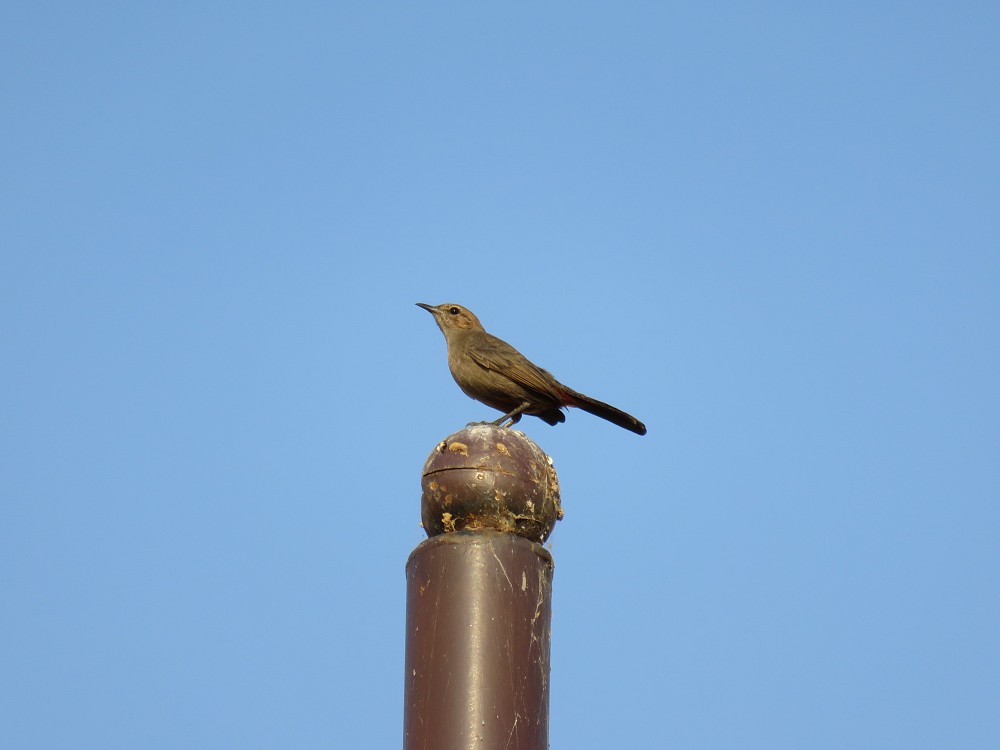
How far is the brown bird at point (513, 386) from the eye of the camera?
10.4 metres

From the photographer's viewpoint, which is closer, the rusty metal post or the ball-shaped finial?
the rusty metal post

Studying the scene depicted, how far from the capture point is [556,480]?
19.6ft

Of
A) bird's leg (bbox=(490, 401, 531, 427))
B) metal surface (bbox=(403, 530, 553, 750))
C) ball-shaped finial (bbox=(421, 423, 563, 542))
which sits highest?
bird's leg (bbox=(490, 401, 531, 427))

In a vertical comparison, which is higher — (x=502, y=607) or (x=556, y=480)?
(x=556, y=480)

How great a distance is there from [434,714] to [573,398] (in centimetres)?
564

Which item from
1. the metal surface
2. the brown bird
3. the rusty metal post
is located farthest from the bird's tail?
the metal surface

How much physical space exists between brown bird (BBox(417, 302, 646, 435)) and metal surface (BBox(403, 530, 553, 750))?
4.64 meters

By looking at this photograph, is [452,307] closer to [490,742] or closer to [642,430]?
→ [642,430]

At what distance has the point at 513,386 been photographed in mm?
10359

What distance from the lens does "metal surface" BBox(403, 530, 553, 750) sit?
5.13 metres

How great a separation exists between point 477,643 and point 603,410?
5384 millimetres

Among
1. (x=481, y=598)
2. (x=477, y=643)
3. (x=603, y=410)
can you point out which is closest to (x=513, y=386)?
(x=603, y=410)

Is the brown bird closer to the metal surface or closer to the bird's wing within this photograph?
the bird's wing

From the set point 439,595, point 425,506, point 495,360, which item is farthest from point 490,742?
point 495,360
